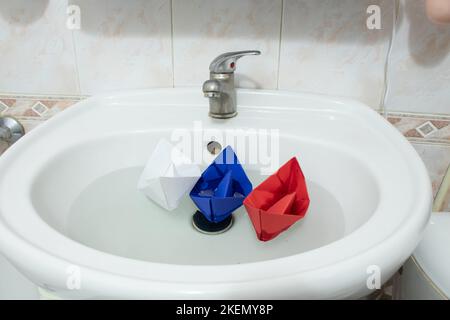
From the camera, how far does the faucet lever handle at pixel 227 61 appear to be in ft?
2.11

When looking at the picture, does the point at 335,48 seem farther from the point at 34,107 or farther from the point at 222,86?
the point at 34,107

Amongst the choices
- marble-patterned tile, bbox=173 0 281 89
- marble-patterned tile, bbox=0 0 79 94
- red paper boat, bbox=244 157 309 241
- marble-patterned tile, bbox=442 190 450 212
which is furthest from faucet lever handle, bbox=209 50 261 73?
marble-patterned tile, bbox=442 190 450 212

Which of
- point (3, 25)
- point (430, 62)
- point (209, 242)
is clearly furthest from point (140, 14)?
point (430, 62)

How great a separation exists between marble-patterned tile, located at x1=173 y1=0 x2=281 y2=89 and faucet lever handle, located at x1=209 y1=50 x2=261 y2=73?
10cm

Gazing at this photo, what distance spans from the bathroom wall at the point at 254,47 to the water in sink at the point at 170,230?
0.86 feet

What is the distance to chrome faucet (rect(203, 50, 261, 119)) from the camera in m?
0.62

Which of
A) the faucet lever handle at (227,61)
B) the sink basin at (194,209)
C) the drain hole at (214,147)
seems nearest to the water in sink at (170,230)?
the sink basin at (194,209)

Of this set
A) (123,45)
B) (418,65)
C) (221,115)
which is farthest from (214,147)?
(418,65)

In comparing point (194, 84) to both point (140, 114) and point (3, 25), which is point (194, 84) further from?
point (3, 25)

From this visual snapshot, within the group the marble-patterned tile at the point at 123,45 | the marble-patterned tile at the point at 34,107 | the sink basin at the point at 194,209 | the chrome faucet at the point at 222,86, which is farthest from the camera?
the marble-patterned tile at the point at 34,107

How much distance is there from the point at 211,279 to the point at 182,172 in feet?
0.83

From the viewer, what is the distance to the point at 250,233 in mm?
608

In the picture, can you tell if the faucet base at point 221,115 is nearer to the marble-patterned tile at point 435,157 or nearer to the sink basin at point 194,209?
the sink basin at point 194,209

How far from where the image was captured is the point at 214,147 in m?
0.70
